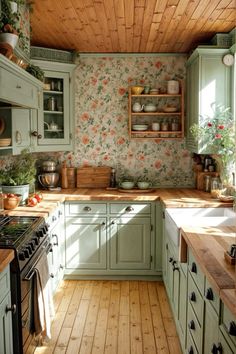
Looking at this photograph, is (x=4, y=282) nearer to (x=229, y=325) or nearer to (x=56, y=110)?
(x=229, y=325)

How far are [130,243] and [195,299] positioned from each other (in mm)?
1941

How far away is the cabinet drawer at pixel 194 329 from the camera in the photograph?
219cm

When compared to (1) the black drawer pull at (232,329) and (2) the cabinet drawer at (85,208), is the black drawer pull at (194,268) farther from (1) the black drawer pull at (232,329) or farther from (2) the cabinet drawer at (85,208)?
(2) the cabinet drawer at (85,208)

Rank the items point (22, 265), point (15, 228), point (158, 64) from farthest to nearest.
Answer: point (158, 64), point (15, 228), point (22, 265)

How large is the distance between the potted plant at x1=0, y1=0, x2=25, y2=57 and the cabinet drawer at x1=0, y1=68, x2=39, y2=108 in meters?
0.19

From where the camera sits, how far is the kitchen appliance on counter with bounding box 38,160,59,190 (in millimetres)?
4535

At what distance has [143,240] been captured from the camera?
420 centimetres

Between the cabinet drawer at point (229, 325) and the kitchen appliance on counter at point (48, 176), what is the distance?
122 inches

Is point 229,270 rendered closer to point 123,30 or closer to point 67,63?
point 123,30

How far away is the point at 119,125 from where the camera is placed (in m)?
4.79

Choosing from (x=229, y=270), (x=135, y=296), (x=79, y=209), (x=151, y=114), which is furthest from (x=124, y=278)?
(x=229, y=270)

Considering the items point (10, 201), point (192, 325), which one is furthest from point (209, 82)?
point (192, 325)

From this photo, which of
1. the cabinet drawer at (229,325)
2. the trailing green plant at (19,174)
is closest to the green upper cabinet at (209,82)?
the trailing green plant at (19,174)

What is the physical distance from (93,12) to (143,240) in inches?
88.1
